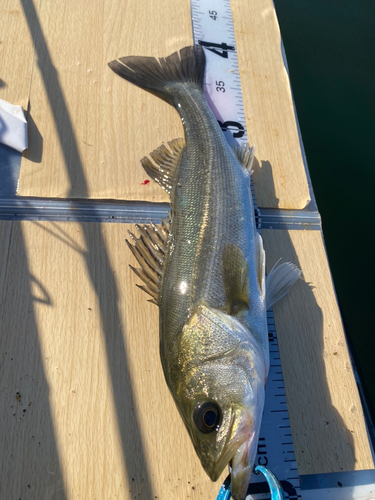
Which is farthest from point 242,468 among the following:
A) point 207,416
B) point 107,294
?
point 107,294

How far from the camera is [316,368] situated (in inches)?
76.0

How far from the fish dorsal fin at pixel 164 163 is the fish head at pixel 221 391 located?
0.98 metres

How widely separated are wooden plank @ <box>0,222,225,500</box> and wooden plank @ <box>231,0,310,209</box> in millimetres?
1195

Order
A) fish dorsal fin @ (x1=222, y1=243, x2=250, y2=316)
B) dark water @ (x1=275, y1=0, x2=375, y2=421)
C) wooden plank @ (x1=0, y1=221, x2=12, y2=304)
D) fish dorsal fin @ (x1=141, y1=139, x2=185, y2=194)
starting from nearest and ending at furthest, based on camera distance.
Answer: fish dorsal fin @ (x1=222, y1=243, x2=250, y2=316)
wooden plank @ (x1=0, y1=221, x2=12, y2=304)
fish dorsal fin @ (x1=141, y1=139, x2=185, y2=194)
dark water @ (x1=275, y1=0, x2=375, y2=421)

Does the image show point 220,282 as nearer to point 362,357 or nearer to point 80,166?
point 80,166

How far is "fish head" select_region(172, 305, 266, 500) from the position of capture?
4.45 ft

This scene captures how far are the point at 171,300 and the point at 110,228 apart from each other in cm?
75

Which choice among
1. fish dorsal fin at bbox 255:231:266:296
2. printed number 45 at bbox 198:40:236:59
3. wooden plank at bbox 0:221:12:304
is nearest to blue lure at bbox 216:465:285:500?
fish dorsal fin at bbox 255:231:266:296

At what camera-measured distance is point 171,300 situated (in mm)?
1702

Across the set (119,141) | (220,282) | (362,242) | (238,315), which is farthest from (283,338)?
(362,242)

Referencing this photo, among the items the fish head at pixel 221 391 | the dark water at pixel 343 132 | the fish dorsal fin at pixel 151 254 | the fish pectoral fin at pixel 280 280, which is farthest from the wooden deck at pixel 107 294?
the dark water at pixel 343 132

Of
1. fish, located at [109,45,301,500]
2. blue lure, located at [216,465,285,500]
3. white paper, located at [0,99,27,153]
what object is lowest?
blue lure, located at [216,465,285,500]

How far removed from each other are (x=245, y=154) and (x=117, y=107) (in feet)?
3.41

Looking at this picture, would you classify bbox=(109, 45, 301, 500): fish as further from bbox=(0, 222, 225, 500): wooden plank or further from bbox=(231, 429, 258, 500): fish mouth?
bbox=(0, 222, 225, 500): wooden plank
